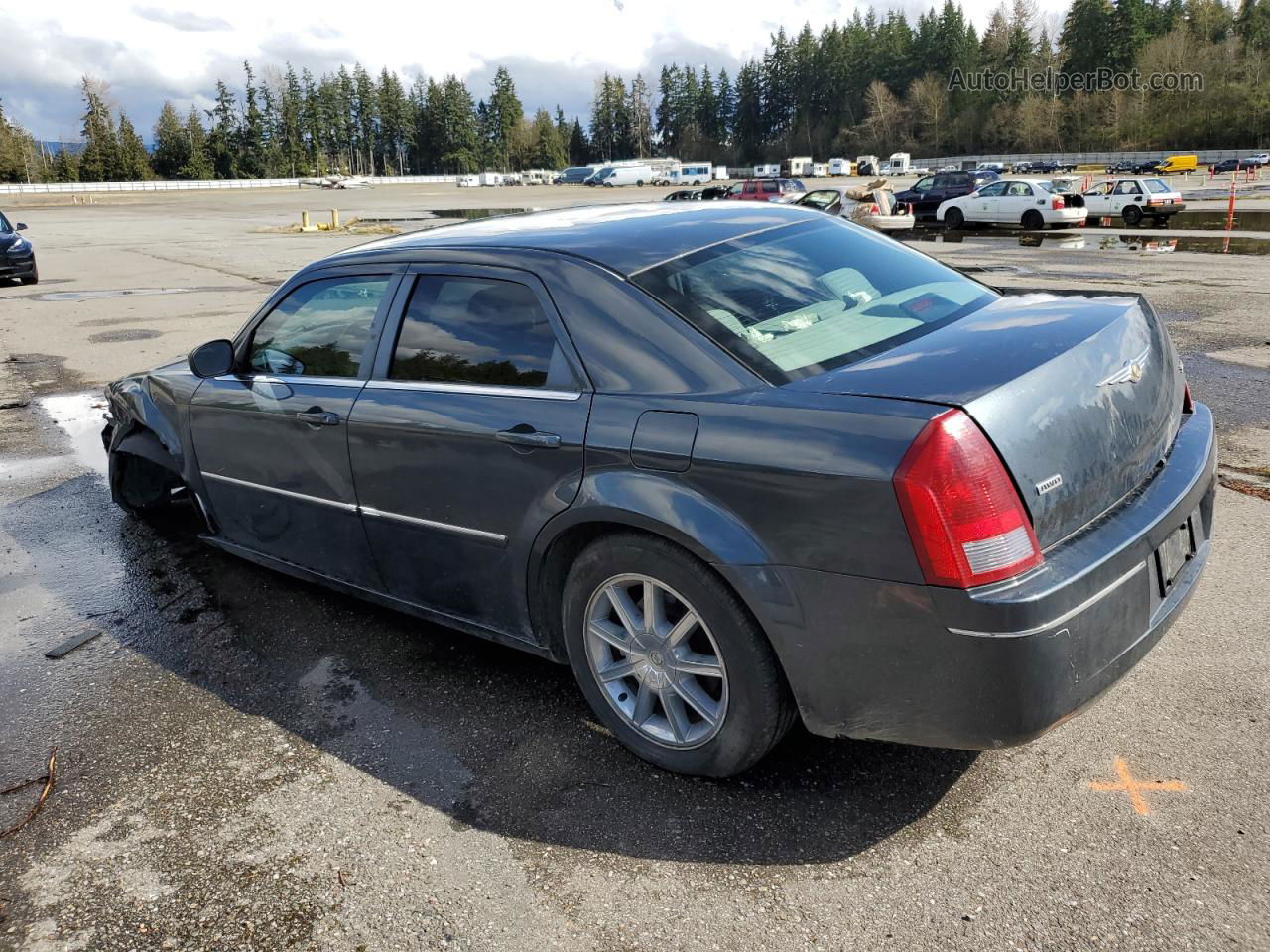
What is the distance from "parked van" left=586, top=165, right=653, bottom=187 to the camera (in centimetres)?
9644

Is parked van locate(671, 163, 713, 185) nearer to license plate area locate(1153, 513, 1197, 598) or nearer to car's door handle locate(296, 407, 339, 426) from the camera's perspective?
car's door handle locate(296, 407, 339, 426)

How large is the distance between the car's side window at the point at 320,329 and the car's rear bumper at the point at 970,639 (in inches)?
74.1

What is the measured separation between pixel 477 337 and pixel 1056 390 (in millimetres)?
1793

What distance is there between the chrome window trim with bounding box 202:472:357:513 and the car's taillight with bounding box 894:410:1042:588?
7.16 feet

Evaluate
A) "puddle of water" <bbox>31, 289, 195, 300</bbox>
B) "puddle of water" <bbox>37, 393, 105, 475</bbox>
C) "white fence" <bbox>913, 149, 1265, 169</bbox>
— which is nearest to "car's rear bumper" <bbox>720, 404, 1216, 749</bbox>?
"puddle of water" <bbox>37, 393, 105, 475</bbox>

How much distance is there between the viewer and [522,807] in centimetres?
281

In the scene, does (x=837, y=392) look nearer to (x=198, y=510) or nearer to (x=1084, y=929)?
(x=1084, y=929)

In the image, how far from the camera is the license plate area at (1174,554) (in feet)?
8.60

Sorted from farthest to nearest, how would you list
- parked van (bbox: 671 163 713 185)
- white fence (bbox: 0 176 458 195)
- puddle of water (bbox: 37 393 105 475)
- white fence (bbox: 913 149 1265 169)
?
white fence (bbox: 0 176 458 195) → parked van (bbox: 671 163 713 185) → white fence (bbox: 913 149 1265 169) → puddle of water (bbox: 37 393 105 475)

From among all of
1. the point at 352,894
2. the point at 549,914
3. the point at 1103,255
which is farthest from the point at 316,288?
the point at 1103,255

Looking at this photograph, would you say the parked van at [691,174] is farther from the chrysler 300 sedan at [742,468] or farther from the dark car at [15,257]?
the chrysler 300 sedan at [742,468]

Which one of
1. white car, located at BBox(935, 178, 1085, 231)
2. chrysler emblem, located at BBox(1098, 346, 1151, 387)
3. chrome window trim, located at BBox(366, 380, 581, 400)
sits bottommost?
chrome window trim, located at BBox(366, 380, 581, 400)

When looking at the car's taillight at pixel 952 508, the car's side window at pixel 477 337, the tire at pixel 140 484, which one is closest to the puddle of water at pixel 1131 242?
the tire at pixel 140 484

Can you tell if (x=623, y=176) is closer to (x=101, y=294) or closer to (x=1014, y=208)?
(x=1014, y=208)
